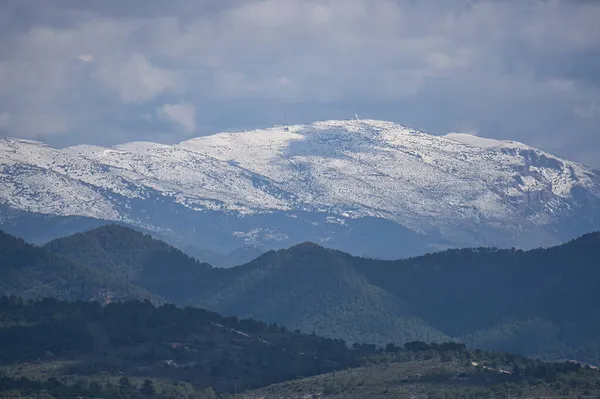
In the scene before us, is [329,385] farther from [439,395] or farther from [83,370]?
[83,370]

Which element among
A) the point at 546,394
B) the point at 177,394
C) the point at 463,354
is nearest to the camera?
the point at 546,394

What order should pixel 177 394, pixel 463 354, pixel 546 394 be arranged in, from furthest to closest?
pixel 463 354 → pixel 177 394 → pixel 546 394

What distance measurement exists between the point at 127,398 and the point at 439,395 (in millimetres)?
34775

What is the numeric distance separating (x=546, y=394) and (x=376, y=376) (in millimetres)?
25570

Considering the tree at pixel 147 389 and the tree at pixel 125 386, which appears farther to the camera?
the tree at pixel 147 389

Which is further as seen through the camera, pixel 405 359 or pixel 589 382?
pixel 405 359

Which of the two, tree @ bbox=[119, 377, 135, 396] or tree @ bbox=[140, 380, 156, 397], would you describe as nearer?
tree @ bbox=[119, 377, 135, 396]

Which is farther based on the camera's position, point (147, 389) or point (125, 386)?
point (125, 386)

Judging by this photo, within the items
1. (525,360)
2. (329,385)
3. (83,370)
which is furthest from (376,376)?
(83,370)

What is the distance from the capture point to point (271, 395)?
595 ft

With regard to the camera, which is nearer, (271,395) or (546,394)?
(546,394)

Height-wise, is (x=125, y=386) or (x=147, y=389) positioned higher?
(x=125, y=386)

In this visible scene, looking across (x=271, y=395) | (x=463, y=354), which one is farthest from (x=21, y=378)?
(x=463, y=354)

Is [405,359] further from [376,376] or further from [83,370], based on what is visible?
[83,370]
